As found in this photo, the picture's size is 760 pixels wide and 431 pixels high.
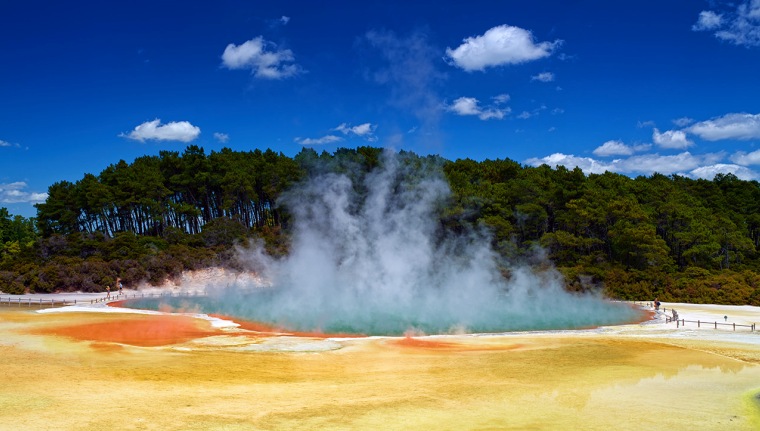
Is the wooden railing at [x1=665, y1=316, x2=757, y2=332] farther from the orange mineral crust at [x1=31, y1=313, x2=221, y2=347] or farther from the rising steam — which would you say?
the orange mineral crust at [x1=31, y1=313, x2=221, y2=347]

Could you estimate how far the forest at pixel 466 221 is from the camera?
137ft

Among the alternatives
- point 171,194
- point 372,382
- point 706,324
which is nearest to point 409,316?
point 372,382

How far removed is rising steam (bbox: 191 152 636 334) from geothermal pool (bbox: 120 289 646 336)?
2.4 inches

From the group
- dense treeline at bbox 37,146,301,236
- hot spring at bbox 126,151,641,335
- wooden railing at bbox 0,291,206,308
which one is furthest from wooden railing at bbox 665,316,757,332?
dense treeline at bbox 37,146,301,236

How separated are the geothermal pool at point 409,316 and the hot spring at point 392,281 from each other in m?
0.06

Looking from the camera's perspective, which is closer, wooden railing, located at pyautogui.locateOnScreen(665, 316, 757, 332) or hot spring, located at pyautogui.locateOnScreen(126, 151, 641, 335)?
wooden railing, located at pyautogui.locateOnScreen(665, 316, 757, 332)

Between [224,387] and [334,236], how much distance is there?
26167 millimetres

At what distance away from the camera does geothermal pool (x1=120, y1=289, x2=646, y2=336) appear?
86.5 ft

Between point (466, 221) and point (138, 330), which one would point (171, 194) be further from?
point (138, 330)

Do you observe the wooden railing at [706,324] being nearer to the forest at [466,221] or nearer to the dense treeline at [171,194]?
the forest at [466,221]

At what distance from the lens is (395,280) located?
36.0 meters

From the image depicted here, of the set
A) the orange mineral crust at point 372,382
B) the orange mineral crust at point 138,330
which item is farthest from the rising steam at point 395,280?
the orange mineral crust at point 372,382

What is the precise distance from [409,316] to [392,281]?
6.74 metres

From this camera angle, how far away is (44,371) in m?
16.0
